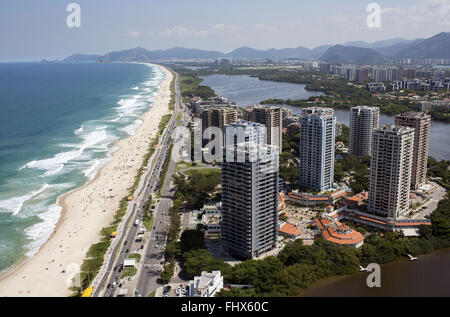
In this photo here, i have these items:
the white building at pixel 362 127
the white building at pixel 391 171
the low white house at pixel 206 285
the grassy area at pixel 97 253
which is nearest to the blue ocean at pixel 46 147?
the grassy area at pixel 97 253

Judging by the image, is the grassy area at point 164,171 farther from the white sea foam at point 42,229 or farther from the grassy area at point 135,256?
the grassy area at point 135,256

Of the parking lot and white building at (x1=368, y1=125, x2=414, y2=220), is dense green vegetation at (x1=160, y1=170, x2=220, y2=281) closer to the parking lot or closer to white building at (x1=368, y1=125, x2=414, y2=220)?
the parking lot

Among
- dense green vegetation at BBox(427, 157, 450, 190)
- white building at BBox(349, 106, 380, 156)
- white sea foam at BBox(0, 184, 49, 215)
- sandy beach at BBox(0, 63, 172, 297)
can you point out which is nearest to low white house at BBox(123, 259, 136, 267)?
sandy beach at BBox(0, 63, 172, 297)

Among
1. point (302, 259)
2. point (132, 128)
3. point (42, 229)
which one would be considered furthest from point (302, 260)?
point (132, 128)

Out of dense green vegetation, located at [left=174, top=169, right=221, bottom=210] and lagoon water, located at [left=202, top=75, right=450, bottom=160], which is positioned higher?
lagoon water, located at [left=202, top=75, right=450, bottom=160]

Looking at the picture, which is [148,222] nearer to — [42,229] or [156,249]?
[156,249]

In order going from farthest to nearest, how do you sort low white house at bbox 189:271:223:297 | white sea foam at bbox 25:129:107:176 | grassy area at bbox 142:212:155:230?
white sea foam at bbox 25:129:107:176, grassy area at bbox 142:212:155:230, low white house at bbox 189:271:223:297
